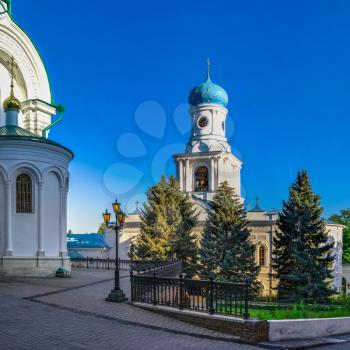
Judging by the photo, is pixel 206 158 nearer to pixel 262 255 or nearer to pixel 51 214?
pixel 262 255

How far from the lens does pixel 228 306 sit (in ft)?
33.8

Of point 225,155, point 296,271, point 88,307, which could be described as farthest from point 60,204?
point 225,155

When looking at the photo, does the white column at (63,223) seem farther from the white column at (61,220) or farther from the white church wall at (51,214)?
the white church wall at (51,214)

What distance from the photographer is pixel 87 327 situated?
9.77 metres

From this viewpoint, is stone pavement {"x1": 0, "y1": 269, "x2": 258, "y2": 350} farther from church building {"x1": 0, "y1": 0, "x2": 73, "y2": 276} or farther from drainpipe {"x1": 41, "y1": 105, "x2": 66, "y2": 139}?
drainpipe {"x1": 41, "y1": 105, "x2": 66, "y2": 139}

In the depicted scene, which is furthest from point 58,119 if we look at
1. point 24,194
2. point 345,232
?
point 345,232

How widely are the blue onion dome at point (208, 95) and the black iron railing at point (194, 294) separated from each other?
33494mm

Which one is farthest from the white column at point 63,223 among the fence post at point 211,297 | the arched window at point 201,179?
the arched window at point 201,179

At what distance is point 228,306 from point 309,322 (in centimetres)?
199

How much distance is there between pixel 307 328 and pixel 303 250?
1708 centimetres

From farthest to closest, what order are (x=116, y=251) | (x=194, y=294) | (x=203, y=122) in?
(x=203, y=122), (x=116, y=251), (x=194, y=294)

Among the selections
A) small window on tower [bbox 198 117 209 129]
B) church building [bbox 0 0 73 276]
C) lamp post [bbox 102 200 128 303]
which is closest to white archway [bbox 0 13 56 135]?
church building [bbox 0 0 73 276]

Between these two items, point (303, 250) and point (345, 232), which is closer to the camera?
point (303, 250)

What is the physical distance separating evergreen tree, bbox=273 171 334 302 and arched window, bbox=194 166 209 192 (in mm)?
15650
